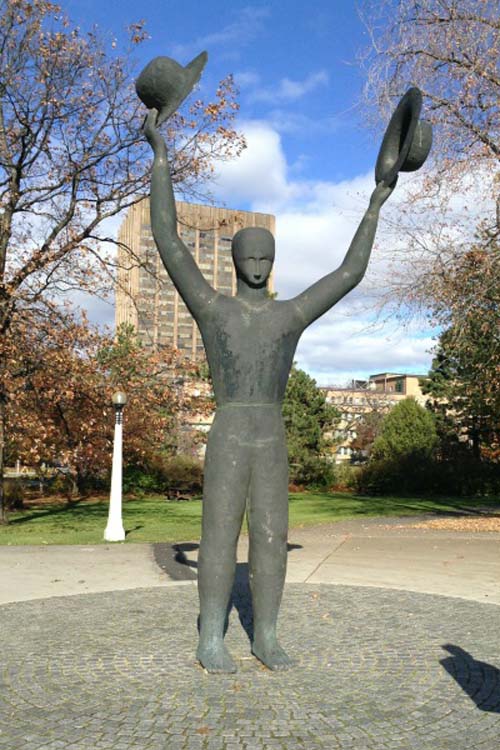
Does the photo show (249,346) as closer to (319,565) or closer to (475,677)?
(475,677)

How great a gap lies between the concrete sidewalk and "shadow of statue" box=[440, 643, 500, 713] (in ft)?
8.54

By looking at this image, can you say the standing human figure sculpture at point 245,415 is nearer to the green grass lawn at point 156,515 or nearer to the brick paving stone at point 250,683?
the brick paving stone at point 250,683

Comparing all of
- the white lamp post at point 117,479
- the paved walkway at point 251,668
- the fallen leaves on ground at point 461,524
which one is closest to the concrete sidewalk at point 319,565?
the paved walkway at point 251,668

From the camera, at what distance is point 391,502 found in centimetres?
2381

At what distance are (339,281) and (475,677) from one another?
2.80m

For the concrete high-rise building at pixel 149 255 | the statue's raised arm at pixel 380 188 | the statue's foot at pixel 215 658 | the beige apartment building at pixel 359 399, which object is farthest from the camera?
the beige apartment building at pixel 359 399

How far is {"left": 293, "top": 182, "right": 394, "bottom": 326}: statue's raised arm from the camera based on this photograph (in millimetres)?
4988

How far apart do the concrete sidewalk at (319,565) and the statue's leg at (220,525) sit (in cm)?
345

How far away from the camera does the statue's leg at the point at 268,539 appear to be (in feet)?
15.7

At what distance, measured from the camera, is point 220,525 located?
4730 millimetres

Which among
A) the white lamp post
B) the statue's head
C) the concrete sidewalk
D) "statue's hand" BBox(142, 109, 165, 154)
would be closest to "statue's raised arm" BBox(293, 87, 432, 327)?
the statue's head

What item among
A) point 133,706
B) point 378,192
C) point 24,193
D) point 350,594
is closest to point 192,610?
point 350,594

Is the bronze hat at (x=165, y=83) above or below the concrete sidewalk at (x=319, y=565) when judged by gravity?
above

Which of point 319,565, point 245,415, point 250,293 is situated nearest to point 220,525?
point 245,415
